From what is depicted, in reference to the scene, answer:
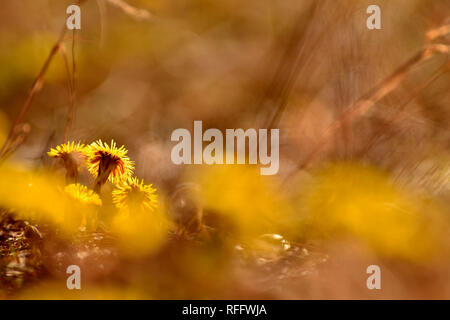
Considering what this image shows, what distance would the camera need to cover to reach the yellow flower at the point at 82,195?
48 centimetres

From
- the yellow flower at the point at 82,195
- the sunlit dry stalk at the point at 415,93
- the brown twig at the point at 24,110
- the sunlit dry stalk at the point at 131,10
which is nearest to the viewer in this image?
the yellow flower at the point at 82,195

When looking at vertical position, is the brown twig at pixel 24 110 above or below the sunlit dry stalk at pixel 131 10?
below

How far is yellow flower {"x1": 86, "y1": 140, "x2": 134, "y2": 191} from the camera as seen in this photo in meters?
0.51

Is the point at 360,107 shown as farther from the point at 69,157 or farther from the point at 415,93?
the point at 69,157

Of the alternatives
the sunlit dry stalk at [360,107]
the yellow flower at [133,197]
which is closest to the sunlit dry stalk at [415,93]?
the sunlit dry stalk at [360,107]

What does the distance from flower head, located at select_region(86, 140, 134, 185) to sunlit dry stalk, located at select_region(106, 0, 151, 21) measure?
1.37 ft

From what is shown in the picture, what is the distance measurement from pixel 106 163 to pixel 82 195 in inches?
2.1

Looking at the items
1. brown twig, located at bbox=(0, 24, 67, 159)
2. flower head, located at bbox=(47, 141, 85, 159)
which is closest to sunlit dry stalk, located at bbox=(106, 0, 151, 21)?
brown twig, located at bbox=(0, 24, 67, 159)

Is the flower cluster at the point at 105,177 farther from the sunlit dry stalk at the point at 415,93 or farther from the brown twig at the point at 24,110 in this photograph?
the sunlit dry stalk at the point at 415,93

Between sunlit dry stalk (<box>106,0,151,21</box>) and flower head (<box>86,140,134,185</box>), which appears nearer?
flower head (<box>86,140,134,185</box>)

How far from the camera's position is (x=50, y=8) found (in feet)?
2.90

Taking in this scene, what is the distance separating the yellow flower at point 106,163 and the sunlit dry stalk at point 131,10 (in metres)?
0.42

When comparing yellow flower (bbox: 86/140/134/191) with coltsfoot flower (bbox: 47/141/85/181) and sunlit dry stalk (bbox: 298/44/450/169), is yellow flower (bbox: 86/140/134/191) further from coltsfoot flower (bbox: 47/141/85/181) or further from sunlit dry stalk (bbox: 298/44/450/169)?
sunlit dry stalk (bbox: 298/44/450/169)

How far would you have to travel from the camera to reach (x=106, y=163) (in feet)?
1.69
